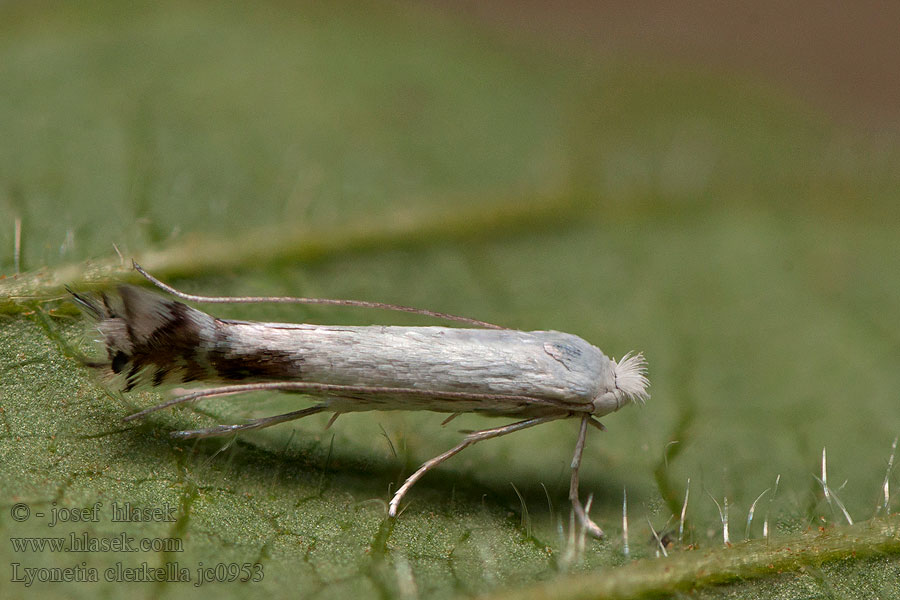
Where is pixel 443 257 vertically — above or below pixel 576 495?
above

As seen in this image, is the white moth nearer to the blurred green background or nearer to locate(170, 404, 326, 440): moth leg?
locate(170, 404, 326, 440): moth leg

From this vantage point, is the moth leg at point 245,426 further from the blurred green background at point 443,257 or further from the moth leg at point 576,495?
the moth leg at point 576,495

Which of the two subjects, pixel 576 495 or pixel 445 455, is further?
pixel 576 495

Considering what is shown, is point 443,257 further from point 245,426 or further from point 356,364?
point 245,426

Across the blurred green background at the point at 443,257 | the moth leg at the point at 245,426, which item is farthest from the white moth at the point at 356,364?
the blurred green background at the point at 443,257

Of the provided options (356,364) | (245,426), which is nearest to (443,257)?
(356,364)

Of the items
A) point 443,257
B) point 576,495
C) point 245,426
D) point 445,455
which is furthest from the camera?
point 443,257

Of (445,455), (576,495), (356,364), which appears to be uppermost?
(356,364)

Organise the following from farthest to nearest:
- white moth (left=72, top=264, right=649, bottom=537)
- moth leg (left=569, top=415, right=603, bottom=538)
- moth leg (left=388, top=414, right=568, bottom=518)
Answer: moth leg (left=569, top=415, right=603, bottom=538), moth leg (left=388, top=414, right=568, bottom=518), white moth (left=72, top=264, right=649, bottom=537)

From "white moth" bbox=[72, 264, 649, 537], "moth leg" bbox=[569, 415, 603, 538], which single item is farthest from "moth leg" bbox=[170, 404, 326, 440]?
"moth leg" bbox=[569, 415, 603, 538]
